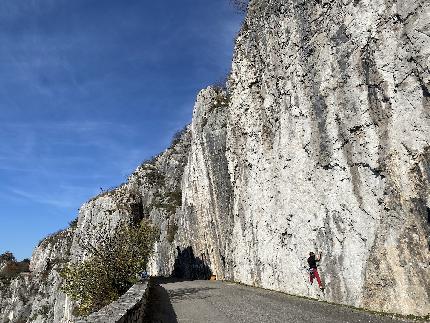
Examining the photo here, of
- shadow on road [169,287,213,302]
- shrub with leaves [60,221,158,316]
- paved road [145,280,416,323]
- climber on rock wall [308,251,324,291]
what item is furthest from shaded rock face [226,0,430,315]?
shrub with leaves [60,221,158,316]

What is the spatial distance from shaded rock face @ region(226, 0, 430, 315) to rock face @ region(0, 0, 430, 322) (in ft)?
0.18

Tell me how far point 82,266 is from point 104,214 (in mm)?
52497

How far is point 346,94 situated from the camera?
18.5 metres

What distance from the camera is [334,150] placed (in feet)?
63.1

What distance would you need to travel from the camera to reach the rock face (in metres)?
14.9

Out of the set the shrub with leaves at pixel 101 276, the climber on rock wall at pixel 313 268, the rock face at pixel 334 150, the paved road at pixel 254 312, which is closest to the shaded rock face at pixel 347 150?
the rock face at pixel 334 150

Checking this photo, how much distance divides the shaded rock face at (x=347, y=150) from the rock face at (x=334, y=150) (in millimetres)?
54

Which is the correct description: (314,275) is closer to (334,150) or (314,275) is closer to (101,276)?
(334,150)

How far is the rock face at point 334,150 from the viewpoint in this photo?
14914 mm

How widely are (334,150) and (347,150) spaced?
99cm

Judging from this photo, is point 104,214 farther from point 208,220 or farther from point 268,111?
point 268,111

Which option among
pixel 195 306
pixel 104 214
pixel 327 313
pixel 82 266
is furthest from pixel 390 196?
pixel 104 214

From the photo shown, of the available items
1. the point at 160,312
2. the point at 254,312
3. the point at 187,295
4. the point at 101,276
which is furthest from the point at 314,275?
the point at 101,276

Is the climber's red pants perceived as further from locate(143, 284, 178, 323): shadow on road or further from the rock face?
locate(143, 284, 178, 323): shadow on road
